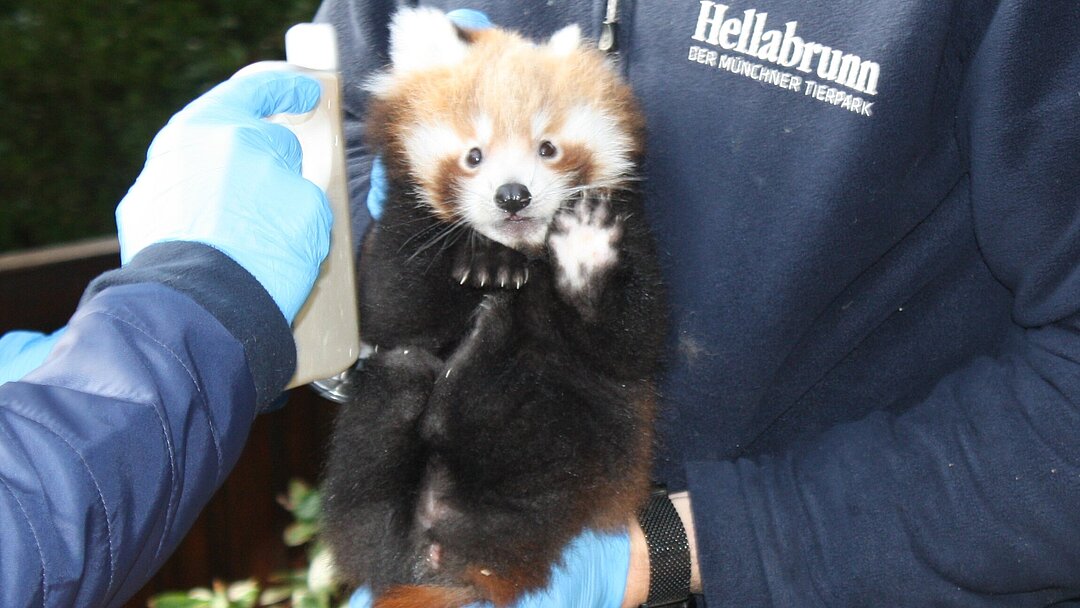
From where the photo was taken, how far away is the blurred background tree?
4.05 metres

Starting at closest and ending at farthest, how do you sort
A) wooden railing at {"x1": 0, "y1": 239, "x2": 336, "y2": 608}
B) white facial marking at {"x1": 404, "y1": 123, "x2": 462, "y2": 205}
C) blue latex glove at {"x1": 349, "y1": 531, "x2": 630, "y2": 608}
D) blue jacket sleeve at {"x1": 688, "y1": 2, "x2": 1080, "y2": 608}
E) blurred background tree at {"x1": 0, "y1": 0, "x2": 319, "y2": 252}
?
blue jacket sleeve at {"x1": 688, "y1": 2, "x2": 1080, "y2": 608} < blue latex glove at {"x1": 349, "y1": 531, "x2": 630, "y2": 608} < white facial marking at {"x1": 404, "y1": 123, "x2": 462, "y2": 205} < wooden railing at {"x1": 0, "y1": 239, "x2": 336, "y2": 608} < blurred background tree at {"x1": 0, "y1": 0, "x2": 319, "y2": 252}

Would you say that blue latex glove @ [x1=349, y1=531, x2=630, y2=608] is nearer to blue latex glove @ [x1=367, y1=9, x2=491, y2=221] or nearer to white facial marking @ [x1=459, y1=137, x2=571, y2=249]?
white facial marking @ [x1=459, y1=137, x2=571, y2=249]

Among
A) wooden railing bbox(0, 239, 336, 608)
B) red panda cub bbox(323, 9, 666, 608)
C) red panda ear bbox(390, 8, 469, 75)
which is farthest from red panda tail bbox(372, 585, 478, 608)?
wooden railing bbox(0, 239, 336, 608)

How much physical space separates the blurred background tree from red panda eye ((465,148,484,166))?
2865mm

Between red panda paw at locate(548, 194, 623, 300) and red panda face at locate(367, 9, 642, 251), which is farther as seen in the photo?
red panda face at locate(367, 9, 642, 251)

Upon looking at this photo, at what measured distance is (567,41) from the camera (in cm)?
200

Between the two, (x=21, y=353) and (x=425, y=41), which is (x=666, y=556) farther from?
(x=21, y=353)

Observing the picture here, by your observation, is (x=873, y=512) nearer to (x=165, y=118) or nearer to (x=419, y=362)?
(x=419, y=362)

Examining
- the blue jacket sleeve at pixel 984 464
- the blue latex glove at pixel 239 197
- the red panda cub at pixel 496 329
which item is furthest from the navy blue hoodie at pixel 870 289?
the blue latex glove at pixel 239 197

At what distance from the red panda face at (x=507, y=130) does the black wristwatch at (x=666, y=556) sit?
2.02 feet

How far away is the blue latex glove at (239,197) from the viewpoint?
5.50ft

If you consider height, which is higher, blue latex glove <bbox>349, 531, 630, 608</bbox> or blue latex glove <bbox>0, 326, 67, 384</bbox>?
blue latex glove <bbox>0, 326, 67, 384</bbox>

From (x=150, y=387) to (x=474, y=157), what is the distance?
0.92 m

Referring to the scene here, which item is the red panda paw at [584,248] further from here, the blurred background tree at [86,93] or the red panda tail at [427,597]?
the blurred background tree at [86,93]
